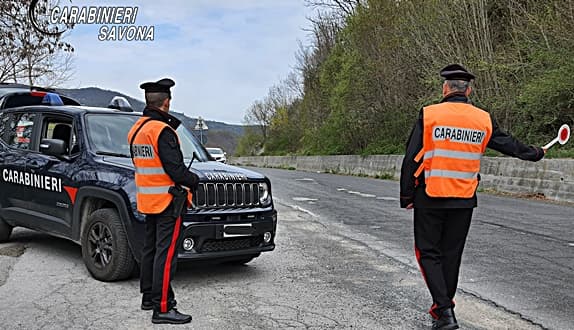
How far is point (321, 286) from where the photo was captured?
6047 millimetres

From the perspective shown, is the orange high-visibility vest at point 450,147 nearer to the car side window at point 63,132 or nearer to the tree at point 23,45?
the car side window at point 63,132

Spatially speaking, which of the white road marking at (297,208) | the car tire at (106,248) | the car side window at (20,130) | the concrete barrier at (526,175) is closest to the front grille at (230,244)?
the car tire at (106,248)

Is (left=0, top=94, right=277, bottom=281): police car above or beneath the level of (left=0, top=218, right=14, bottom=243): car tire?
above

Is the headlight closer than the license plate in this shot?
No

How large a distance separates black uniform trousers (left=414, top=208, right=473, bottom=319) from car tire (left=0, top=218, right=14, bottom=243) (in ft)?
19.3

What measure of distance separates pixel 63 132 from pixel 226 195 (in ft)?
8.19

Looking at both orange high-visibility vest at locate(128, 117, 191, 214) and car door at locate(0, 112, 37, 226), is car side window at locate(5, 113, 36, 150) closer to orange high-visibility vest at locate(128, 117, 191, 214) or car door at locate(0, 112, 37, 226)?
car door at locate(0, 112, 37, 226)

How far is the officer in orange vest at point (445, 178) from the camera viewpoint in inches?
176

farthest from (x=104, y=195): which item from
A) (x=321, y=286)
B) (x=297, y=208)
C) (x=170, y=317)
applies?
(x=297, y=208)

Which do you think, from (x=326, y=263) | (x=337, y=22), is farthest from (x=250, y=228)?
(x=337, y=22)

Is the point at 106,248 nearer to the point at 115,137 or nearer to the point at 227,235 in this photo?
the point at 227,235

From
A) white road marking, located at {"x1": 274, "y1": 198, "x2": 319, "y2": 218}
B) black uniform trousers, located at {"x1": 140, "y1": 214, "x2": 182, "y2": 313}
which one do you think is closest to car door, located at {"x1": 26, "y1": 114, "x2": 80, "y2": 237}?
black uniform trousers, located at {"x1": 140, "y1": 214, "x2": 182, "y2": 313}

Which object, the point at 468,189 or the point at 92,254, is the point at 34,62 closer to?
the point at 92,254

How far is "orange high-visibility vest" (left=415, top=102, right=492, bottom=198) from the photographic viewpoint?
4.46 metres
